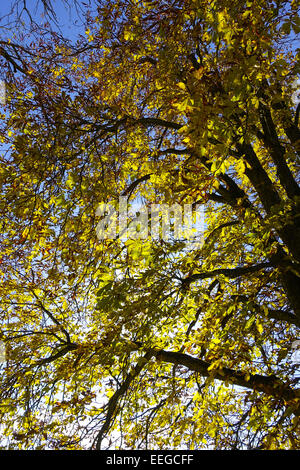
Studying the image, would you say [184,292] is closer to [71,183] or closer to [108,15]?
[71,183]

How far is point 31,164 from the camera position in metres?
4.25

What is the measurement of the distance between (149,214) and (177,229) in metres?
0.53

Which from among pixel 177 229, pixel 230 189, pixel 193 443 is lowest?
pixel 193 443

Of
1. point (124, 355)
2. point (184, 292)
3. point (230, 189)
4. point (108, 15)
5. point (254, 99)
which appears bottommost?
point (124, 355)

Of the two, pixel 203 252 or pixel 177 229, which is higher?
pixel 177 229

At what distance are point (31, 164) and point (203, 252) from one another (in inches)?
107

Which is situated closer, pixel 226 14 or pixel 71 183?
pixel 226 14

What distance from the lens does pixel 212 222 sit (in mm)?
7418
